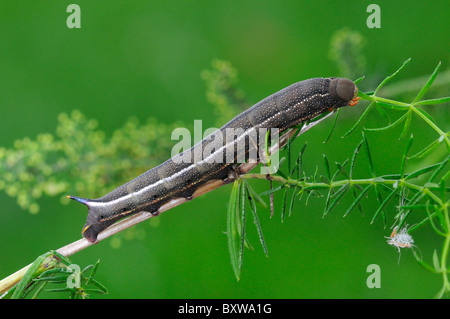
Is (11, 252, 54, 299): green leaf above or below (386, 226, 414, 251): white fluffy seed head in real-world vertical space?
below

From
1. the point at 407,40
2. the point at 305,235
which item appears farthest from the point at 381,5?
the point at 305,235

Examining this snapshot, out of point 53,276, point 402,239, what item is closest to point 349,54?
point 402,239

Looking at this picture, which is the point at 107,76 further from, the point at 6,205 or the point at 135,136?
the point at 135,136

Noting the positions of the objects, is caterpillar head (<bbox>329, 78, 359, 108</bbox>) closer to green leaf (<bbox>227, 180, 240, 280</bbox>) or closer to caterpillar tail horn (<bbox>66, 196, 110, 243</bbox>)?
green leaf (<bbox>227, 180, 240, 280</bbox>)

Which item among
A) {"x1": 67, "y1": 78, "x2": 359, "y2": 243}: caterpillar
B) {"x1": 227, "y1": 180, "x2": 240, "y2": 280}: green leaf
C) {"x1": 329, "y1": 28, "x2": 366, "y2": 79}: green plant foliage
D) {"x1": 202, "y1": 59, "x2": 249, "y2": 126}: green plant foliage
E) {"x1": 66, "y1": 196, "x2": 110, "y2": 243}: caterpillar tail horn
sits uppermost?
{"x1": 329, "y1": 28, "x2": 366, "y2": 79}: green plant foliage

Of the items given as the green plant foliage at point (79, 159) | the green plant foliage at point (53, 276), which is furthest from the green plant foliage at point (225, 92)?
the green plant foliage at point (53, 276)

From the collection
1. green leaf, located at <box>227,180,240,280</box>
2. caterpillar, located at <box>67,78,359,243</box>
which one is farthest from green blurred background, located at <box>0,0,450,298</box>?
green leaf, located at <box>227,180,240,280</box>

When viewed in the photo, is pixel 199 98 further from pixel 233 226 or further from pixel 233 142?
pixel 233 226
